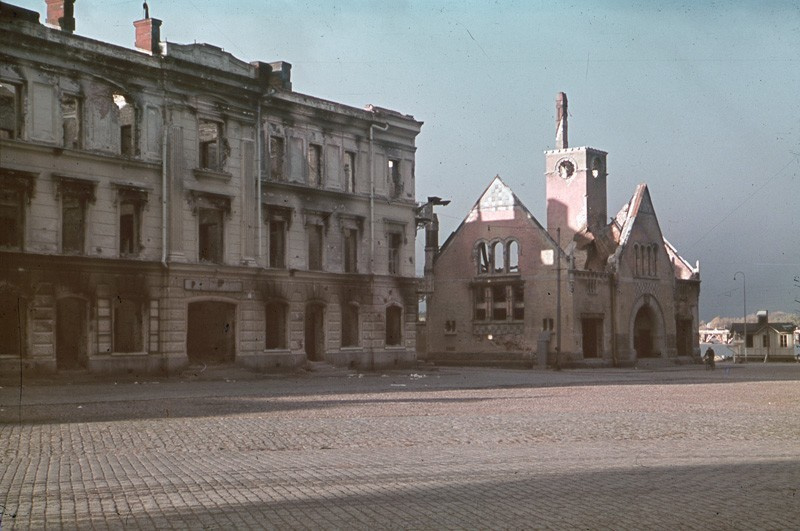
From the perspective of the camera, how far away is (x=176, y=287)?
1479 inches

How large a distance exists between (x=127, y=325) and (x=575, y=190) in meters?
37.8

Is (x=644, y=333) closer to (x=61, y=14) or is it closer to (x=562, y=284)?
(x=562, y=284)

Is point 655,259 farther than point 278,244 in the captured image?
Yes

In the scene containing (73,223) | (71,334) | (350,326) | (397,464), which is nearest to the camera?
(397,464)

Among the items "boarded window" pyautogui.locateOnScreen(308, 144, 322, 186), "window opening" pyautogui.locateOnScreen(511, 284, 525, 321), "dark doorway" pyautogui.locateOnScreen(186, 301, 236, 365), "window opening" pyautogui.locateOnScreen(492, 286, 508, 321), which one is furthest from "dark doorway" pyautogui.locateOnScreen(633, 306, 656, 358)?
"dark doorway" pyautogui.locateOnScreen(186, 301, 236, 365)

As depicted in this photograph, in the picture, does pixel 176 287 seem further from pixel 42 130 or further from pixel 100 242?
pixel 42 130

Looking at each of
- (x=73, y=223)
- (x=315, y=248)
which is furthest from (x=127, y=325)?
(x=315, y=248)

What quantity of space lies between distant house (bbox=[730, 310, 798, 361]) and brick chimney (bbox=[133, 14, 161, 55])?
76.0 metres

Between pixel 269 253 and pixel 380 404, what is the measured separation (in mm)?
19320

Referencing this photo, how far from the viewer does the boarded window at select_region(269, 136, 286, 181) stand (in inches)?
1683

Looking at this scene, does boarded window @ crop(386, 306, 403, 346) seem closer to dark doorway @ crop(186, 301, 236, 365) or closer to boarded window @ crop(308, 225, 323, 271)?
boarded window @ crop(308, 225, 323, 271)

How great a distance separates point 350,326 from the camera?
4638 cm

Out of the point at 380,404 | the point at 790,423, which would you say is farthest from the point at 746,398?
the point at 380,404

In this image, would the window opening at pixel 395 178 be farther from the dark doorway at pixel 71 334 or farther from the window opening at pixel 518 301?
the dark doorway at pixel 71 334
